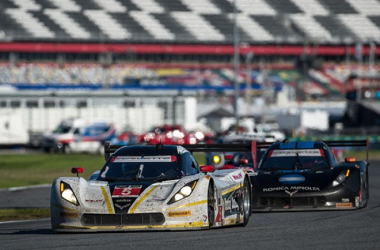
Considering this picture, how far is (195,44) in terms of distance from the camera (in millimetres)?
79375

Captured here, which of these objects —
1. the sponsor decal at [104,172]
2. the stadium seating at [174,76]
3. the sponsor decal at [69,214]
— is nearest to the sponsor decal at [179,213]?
the sponsor decal at [69,214]

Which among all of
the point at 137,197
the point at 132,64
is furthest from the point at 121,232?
the point at 132,64

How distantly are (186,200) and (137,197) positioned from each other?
21.4 inches

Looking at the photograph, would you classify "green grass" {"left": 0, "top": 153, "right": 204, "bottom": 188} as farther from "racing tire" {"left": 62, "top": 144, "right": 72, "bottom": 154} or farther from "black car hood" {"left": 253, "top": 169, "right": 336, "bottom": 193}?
"black car hood" {"left": 253, "top": 169, "right": 336, "bottom": 193}

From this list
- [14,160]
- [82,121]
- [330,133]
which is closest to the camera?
[14,160]

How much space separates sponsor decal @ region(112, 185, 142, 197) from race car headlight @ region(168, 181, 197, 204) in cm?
41

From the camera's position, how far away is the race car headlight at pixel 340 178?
13547 millimetres

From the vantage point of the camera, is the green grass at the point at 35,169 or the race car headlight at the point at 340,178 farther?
the green grass at the point at 35,169

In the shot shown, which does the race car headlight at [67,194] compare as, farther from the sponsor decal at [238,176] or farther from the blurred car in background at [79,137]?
the blurred car in background at [79,137]

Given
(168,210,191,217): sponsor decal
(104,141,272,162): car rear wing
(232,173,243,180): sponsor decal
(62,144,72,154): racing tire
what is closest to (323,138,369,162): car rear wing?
(104,141,272,162): car rear wing

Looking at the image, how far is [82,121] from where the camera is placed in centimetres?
4781

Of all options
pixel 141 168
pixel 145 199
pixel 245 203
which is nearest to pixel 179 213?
pixel 145 199

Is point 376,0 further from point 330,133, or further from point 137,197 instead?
point 137,197

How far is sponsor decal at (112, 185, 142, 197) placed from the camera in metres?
10.1
